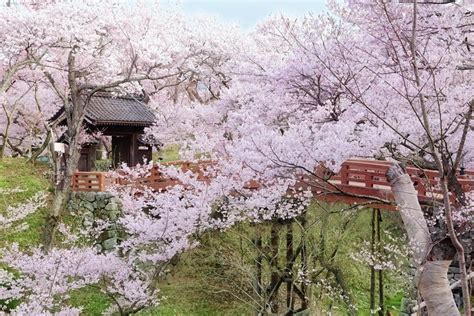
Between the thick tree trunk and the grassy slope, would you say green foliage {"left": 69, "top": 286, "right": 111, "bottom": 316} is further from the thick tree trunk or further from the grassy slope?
the thick tree trunk

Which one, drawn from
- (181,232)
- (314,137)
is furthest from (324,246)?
(314,137)

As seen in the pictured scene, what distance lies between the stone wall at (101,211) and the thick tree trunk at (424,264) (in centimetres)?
1119

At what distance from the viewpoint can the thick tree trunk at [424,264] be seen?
456 cm

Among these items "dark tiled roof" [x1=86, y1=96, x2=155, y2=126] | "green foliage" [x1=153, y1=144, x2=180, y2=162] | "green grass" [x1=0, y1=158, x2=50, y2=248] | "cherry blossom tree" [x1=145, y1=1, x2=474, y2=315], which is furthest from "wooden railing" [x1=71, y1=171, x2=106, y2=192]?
"green foliage" [x1=153, y1=144, x2=180, y2=162]

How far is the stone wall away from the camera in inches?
599

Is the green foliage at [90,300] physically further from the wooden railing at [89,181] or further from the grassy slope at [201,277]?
the wooden railing at [89,181]

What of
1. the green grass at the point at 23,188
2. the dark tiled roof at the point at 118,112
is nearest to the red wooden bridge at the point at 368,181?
the dark tiled roof at the point at 118,112

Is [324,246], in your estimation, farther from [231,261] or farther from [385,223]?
[385,223]

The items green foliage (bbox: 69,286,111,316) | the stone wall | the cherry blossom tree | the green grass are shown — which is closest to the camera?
the cherry blossom tree

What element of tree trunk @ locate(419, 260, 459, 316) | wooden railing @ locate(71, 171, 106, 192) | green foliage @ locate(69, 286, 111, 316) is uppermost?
wooden railing @ locate(71, 171, 106, 192)

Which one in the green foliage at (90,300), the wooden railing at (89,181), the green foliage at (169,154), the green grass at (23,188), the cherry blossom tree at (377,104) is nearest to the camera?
the cherry blossom tree at (377,104)

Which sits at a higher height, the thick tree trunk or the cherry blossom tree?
the cherry blossom tree

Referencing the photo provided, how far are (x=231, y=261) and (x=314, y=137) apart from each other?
A: 499 centimetres

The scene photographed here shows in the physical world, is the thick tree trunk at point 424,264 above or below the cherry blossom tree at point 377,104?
below
